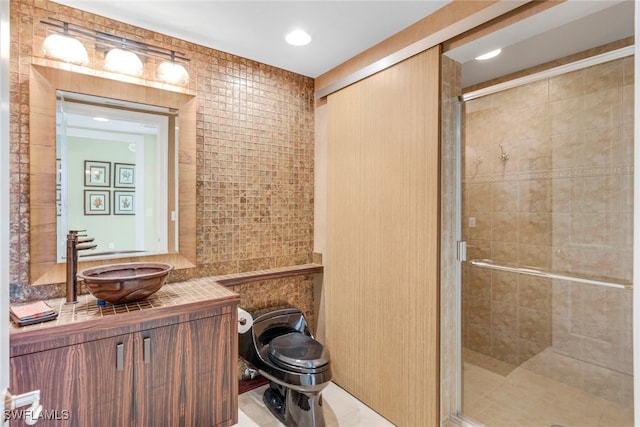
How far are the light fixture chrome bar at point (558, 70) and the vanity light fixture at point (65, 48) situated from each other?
215 cm

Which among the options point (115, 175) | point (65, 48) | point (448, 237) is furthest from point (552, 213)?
point (65, 48)

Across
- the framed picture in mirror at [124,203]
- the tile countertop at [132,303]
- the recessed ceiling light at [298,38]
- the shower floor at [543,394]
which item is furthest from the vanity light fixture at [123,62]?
the shower floor at [543,394]

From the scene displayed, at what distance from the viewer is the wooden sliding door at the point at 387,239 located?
1.87 metres

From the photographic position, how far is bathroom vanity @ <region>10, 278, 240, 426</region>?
1368 millimetres

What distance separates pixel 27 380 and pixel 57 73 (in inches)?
58.8

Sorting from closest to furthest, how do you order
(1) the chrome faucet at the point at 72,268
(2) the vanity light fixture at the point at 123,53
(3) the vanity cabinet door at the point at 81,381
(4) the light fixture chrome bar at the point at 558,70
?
(3) the vanity cabinet door at the point at 81,381 → (4) the light fixture chrome bar at the point at 558,70 → (1) the chrome faucet at the point at 72,268 → (2) the vanity light fixture at the point at 123,53

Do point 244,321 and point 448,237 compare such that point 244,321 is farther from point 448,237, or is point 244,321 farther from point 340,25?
point 340,25

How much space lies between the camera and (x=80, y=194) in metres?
1.86

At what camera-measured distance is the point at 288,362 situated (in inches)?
77.2

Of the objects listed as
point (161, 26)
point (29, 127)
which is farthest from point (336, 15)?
point (29, 127)

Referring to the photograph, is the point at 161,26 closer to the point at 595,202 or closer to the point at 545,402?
the point at 595,202

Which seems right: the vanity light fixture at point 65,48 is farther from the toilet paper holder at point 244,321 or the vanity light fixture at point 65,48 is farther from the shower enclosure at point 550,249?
the shower enclosure at point 550,249

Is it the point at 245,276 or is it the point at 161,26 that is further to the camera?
the point at 245,276

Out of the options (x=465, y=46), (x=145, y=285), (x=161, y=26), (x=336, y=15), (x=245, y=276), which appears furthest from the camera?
(x=245, y=276)
